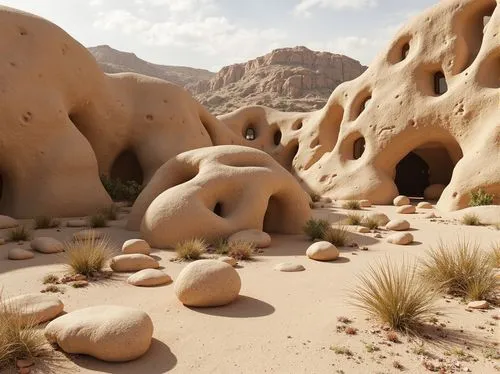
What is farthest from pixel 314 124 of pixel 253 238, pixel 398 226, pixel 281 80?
pixel 281 80

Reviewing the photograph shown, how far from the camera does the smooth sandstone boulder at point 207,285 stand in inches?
190

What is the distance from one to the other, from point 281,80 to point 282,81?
0.25 metres

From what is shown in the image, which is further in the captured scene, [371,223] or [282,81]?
→ [282,81]

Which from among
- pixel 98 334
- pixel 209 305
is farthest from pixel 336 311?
pixel 98 334

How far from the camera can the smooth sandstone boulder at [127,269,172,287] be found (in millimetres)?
5738

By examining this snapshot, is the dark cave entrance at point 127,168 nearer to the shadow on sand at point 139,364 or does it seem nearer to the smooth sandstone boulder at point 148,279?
the smooth sandstone boulder at point 148,279

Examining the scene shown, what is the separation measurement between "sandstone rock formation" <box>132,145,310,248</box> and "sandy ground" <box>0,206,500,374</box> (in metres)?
1.58

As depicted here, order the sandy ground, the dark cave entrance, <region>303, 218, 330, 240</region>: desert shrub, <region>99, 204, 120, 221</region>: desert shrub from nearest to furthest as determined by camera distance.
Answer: the sandy ground, <region>303, 218, 330, 240</region>: desert shrub, <region>99, 204, 120, 221</region>: desert shrub, the dark cave entrance

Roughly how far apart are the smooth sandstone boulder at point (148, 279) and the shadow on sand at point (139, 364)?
2.07m

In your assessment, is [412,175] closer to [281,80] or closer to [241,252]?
[241,252]

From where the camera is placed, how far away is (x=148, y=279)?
5754mm

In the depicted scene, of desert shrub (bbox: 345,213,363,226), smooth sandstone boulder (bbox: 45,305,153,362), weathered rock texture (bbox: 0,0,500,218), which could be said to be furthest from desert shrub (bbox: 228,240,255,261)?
desert shrub (bbox: 345,213,363,226)

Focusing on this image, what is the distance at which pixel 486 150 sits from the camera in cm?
1371

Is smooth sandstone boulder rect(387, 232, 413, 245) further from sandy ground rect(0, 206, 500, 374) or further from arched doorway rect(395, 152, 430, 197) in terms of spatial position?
arched doorway rect(395, 152, 430, 197)
